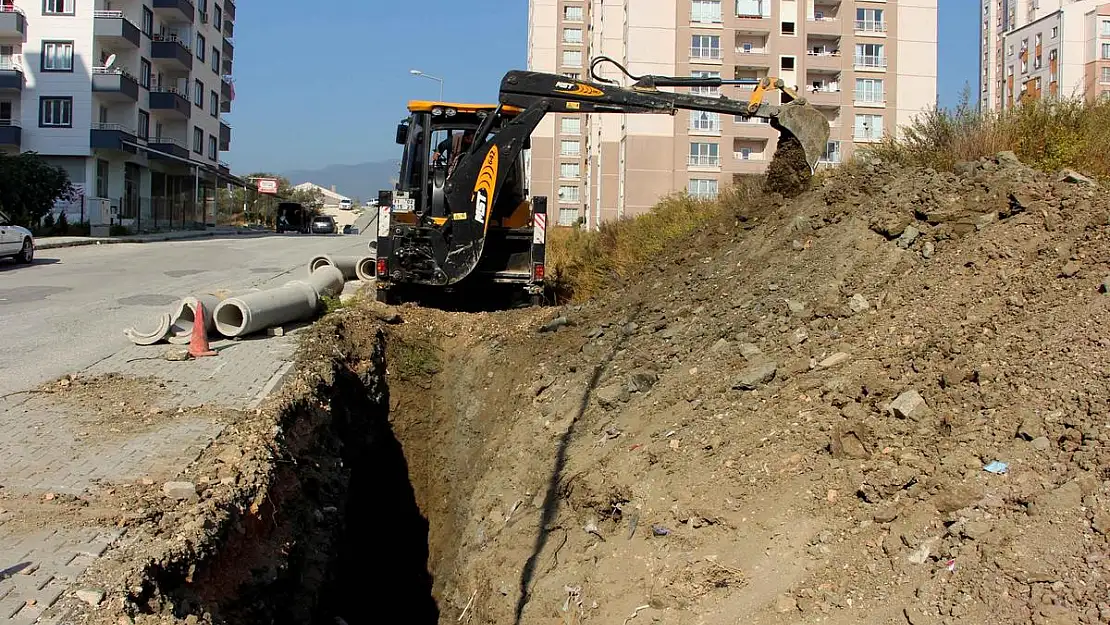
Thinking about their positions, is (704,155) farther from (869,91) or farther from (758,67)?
(869,91)

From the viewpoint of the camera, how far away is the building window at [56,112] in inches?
1722

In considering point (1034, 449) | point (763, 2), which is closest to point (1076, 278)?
Answer: point (1034, 449)

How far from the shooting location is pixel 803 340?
7.20m

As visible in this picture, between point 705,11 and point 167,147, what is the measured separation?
31030 millimetres

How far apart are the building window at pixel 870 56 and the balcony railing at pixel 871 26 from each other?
0.87 metres

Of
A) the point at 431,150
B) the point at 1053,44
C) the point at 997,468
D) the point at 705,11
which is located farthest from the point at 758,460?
the point at 1053,44

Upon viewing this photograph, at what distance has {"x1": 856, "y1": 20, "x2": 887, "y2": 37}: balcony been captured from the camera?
5447 cm

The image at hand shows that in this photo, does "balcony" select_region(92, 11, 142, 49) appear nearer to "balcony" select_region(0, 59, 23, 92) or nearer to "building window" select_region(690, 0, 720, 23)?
"balcony" select_region(0, 59, 23, 92)

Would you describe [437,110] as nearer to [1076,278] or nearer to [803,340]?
[803,340]

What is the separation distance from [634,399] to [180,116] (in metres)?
51.0

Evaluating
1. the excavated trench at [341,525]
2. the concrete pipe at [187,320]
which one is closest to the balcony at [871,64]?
the excavated trench at [341,525]

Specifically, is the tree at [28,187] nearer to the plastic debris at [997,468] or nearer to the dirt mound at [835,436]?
the dirt mound at [835,436]

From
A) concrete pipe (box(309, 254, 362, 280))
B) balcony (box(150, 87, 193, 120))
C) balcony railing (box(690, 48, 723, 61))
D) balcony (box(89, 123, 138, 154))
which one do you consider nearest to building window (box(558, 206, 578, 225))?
balcony railing (box(690, 48, 723, 61))

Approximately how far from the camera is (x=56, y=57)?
144 ft
